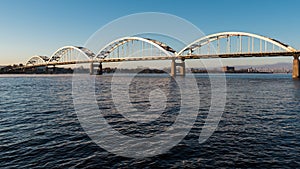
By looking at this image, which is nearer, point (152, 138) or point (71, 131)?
point (152, 138)

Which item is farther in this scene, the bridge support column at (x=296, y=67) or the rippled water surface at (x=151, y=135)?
the bridge support column at (x=296, y=67)

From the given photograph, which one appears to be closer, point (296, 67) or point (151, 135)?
point (151, 135)

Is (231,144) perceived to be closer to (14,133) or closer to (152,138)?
(152,138)

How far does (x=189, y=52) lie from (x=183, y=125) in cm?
10315

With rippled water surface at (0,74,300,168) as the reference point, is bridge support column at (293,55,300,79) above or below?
above

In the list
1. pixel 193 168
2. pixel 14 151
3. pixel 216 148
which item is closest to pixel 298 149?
pixel 216 148

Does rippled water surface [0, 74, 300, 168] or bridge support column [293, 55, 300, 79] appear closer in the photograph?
rippled water surface [0, 74, 300, 168]

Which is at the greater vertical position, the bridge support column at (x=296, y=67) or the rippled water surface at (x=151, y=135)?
the bridge support column at (x=296, y=67)

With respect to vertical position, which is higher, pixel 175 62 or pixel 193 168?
pixel 175 62

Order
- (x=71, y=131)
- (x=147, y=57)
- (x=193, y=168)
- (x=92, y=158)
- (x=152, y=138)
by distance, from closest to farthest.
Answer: (x=193, y=168) → (x=92, y=158) → (x=152, y=138) → (x=71, y=131) → (x=147, y=57)

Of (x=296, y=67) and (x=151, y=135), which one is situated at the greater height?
(x=296, y=67)

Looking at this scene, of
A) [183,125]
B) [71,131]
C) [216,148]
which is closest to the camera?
[216,148]

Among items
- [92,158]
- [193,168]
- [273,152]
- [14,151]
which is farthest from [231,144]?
[14,151]

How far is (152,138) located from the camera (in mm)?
10781
